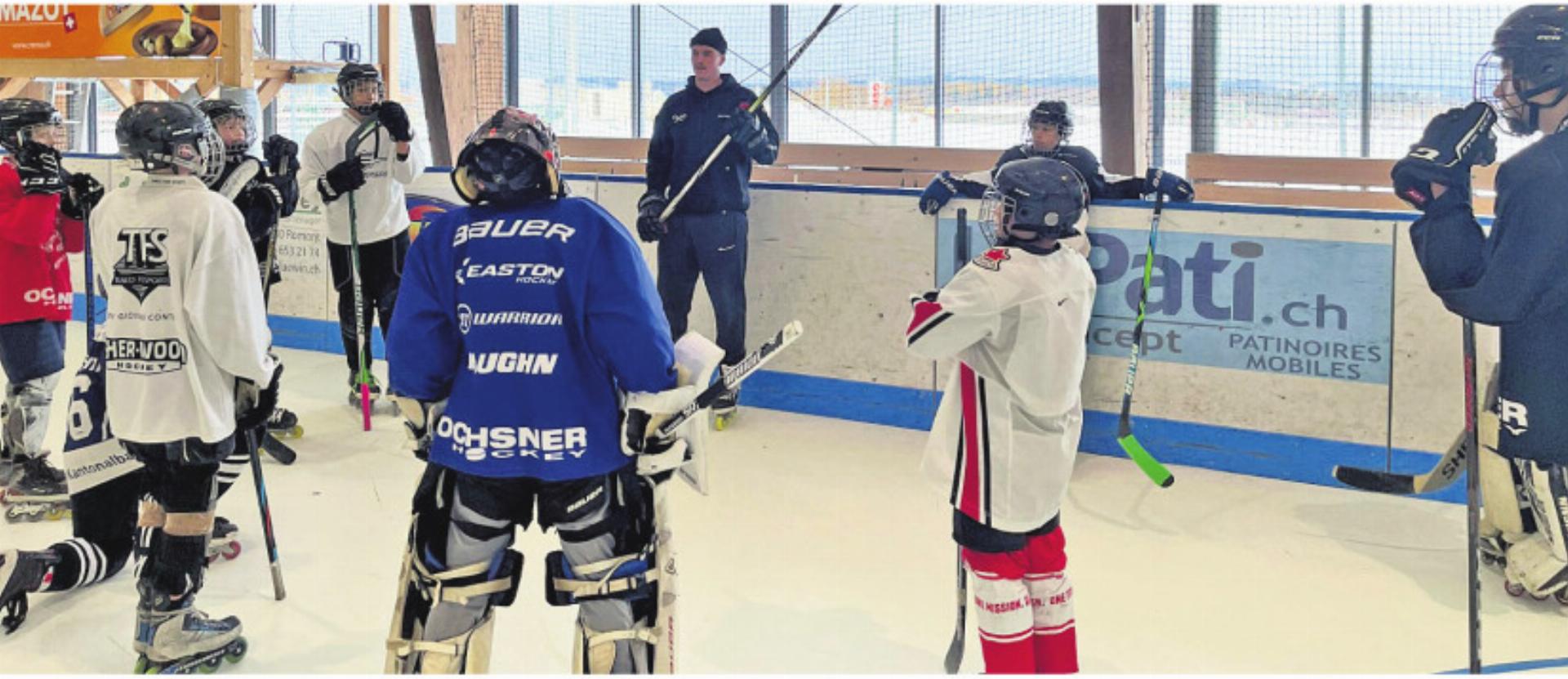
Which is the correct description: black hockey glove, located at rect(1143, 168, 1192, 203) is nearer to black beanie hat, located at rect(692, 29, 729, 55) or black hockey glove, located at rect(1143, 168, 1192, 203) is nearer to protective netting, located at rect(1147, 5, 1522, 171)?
protective netting, located at rect(1147, 5, 1522, 171)

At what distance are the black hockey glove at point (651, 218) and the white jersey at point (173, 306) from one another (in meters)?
2.62

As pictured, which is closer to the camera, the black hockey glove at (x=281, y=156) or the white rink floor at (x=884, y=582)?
the white rink floor at (x=884, y=582)

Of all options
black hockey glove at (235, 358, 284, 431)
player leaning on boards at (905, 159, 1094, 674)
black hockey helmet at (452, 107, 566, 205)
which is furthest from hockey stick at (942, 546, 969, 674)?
black hockey glove at (235, 358, 284, 431)

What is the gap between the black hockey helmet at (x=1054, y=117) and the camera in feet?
15.2

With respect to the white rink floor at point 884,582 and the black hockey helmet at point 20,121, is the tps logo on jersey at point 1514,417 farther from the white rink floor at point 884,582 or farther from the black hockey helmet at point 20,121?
the black hockey helmet at point 20,121

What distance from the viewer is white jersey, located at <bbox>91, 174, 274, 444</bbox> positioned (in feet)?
9.09

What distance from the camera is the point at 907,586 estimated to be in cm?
362

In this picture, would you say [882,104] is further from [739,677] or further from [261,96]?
[739,677]

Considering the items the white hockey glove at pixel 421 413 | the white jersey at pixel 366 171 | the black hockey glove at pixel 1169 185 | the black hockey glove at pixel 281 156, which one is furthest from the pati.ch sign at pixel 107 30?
the white hockey glove at pixel 421 413

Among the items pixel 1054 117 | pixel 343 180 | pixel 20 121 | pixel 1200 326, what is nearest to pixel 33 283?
pixel 20 121

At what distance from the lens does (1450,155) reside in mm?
2756

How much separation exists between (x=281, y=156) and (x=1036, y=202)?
10.9 feet

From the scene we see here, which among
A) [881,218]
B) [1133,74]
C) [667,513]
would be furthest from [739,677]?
[1133,74]

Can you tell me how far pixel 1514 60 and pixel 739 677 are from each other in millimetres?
2023
